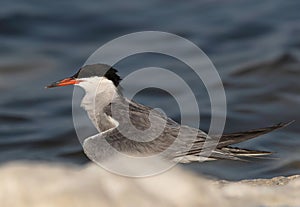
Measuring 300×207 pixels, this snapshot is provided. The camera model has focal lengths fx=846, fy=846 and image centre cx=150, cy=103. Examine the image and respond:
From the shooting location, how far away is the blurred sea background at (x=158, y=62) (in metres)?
9.17

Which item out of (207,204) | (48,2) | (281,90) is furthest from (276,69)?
(207,204)

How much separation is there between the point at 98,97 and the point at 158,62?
446cm

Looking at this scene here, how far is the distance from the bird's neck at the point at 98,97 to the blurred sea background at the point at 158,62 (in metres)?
0.96

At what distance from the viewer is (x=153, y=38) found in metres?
12.7

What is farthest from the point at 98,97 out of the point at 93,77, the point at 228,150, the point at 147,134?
the point at 228,150

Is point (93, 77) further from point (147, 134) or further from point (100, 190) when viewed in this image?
point (100, 190)

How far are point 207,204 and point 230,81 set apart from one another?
25.5ft

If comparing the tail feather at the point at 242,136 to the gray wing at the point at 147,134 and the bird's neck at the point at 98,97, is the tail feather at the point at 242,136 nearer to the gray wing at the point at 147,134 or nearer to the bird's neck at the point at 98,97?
the gray wing at the point at 147,134

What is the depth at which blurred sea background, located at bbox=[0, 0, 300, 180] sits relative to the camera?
9172mm

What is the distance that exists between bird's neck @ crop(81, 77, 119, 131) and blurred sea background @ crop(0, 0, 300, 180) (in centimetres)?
96

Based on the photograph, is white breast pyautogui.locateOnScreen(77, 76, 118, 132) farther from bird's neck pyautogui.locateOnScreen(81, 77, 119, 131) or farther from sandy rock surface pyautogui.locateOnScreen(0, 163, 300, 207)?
sandy rock surface pyautogui.locateOnScreen(0, 163, 300, 207)

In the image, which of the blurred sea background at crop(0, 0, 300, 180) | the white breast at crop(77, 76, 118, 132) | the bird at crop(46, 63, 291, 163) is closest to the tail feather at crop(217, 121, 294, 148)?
the bird at crop(46, 63, 291, 163)

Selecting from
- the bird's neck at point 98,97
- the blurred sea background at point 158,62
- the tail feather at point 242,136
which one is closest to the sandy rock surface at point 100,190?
the tail feather at point 242,136

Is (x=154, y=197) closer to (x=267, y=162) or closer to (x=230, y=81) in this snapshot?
(x=267, y=162)
